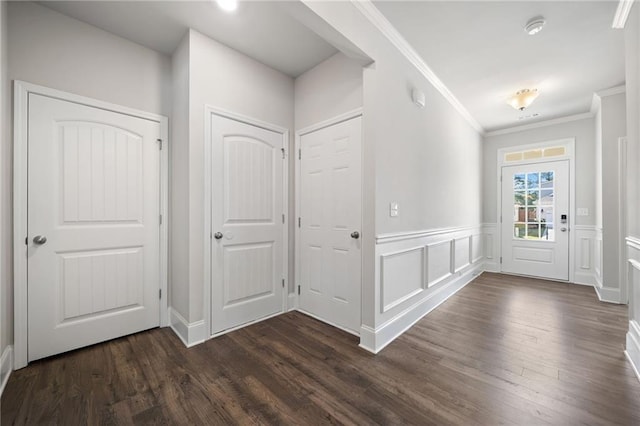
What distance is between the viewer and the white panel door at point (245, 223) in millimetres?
2434

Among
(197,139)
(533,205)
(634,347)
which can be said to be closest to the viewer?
(634,347)

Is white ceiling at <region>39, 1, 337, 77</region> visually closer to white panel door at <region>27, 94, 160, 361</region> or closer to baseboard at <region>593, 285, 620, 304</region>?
white panel door at <region>27, 94, 160, 361</region>

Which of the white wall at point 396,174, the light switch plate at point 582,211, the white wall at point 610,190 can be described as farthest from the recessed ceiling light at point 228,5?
the light switch plate at point 582,211

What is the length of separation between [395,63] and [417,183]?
1194 mm

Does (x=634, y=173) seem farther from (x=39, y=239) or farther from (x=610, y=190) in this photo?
(x=39, y=239)

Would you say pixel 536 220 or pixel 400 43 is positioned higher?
pixel 400 43

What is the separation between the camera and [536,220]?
15.1 feet

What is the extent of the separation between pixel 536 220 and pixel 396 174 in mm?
3812

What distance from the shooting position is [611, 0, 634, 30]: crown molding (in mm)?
1950

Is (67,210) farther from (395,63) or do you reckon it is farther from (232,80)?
(395,63)

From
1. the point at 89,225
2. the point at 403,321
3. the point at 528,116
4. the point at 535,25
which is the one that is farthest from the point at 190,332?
the point at 528,116

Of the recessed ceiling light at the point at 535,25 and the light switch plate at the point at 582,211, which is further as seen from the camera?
the light switch plate at the point at 582,211

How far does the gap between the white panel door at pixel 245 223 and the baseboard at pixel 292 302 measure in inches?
4.3

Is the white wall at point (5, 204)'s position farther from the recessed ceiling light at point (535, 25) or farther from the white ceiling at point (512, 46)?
the recessed ceiling light at point (535, 25)
